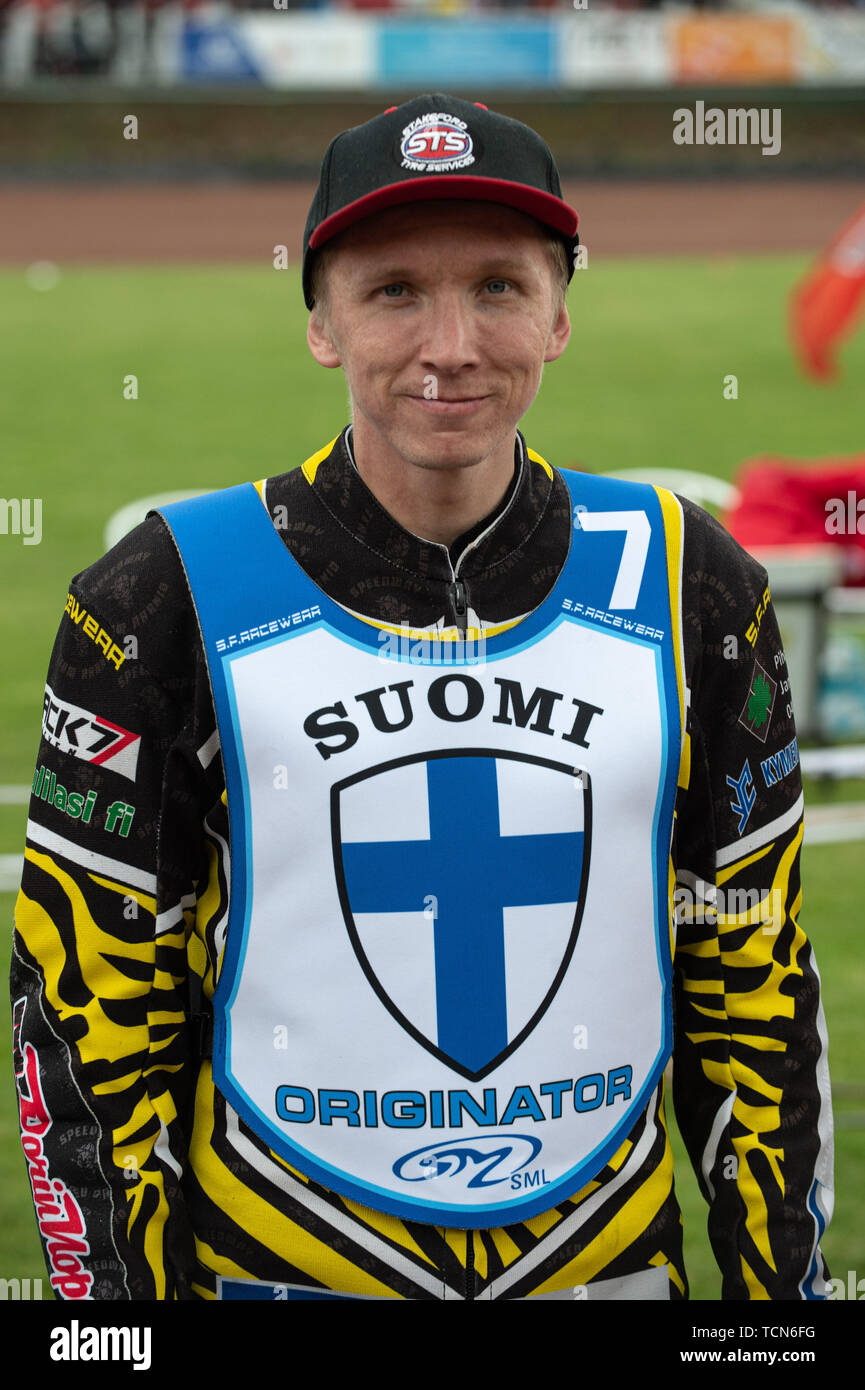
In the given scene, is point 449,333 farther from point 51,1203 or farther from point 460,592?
point 51,1203

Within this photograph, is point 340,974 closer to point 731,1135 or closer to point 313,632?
point 313,632

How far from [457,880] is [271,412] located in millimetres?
10463

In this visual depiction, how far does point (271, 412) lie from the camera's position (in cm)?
1187

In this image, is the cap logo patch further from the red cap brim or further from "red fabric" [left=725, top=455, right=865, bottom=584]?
"red fabric" [left=725, top=455, right=865, bottom=584]

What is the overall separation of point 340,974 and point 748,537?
16.8 ft

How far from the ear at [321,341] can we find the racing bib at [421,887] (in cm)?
21

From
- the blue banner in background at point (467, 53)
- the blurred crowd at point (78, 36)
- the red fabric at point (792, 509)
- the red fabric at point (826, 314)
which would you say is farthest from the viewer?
the blue banner in background at point (467, 53)

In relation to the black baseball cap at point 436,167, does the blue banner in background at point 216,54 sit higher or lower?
higher

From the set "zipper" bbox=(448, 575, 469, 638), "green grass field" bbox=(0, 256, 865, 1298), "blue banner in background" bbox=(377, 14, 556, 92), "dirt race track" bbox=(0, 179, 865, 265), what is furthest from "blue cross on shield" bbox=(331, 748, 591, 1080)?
"blue banner in background" bbox=(377, 14, 556, 92)

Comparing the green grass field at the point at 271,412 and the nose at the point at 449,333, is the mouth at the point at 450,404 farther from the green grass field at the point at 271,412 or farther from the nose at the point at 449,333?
the green grass field at the point at 271,412

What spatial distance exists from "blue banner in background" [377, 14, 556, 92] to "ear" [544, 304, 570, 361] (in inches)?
923

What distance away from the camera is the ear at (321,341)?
1729 mm

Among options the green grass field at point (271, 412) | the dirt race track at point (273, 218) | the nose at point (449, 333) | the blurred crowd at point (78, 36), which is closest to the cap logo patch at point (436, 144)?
the nose at point (449, 333)

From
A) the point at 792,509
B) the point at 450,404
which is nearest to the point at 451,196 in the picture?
the point at 450,404
